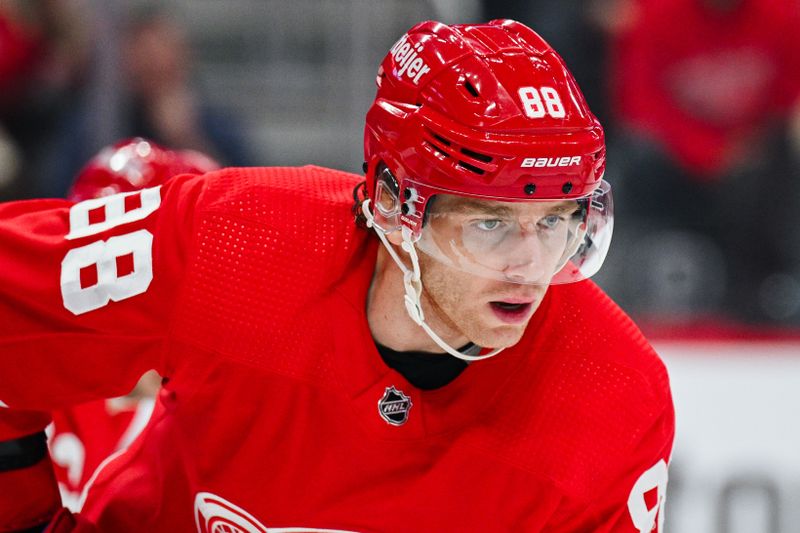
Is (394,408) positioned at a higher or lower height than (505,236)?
lower

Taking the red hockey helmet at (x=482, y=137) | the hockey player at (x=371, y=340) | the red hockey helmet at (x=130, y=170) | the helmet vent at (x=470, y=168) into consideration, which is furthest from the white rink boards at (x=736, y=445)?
the helmet vent at (x=470, y=168)

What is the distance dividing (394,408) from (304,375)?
0.51 ft

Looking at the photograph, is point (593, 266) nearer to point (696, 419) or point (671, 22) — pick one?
point (696, 419)

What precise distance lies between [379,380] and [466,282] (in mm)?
218

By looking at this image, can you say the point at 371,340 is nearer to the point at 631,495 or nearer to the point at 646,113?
the point at 631,495

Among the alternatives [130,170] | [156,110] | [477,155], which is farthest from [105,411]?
[156,110]

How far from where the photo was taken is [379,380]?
6.79 ft

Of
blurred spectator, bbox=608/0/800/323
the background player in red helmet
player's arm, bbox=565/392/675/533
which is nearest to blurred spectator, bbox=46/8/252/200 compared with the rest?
the background player in red helmet

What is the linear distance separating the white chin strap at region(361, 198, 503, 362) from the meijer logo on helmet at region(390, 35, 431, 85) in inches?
8.7

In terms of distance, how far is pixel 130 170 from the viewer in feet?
9.48

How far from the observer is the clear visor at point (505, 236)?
1.94 metres

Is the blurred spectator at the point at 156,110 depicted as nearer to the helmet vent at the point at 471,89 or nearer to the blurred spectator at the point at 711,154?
the blurred spectator at the point at 711,154

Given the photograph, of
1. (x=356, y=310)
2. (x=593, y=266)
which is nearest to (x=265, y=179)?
(x=356, y=310)

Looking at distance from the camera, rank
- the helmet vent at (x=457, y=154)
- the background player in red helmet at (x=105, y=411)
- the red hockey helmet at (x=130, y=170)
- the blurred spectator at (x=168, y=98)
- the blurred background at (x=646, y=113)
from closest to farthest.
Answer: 1. the helmet vent at (x=457, y=154)
2. the background player in red helmet at (x=105, y=411)
3. the red hockey helmet at (x=130, y=170)
4. the blurred background at (x=646, y=113)
5. the blurred spectator at (x=168, y=98)
